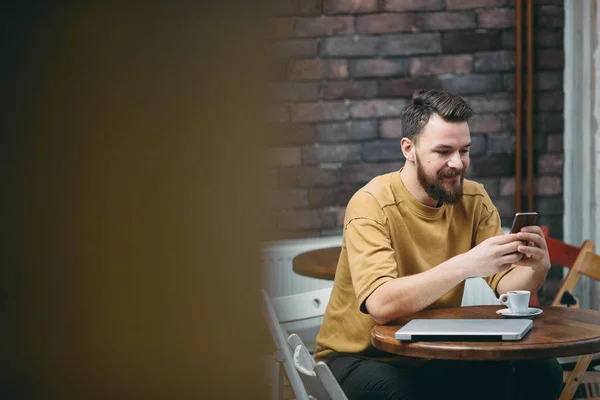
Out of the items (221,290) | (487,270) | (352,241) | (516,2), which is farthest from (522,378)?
(516,2)

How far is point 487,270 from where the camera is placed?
161 cm

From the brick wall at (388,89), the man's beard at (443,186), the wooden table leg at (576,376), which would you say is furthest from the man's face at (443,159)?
the brick wall at (388,89)

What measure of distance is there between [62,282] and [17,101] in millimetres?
72

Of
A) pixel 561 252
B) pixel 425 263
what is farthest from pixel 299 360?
pixel 561 252

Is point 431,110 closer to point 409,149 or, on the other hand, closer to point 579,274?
point 409,149

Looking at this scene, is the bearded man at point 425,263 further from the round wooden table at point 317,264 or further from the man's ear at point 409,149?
the round wooden table at point 317,264

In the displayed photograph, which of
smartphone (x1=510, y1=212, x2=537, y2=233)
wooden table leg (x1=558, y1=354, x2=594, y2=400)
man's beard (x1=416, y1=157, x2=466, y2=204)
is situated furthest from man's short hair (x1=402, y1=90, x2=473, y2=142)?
wooden table leg (x1=558, y1=354, x2=594, y2=400)

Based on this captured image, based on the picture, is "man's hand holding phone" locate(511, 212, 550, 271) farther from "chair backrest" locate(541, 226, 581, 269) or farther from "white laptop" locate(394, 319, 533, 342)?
"chair backrest" locate(541, 226, 581, 269)

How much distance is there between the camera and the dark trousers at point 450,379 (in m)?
1.66

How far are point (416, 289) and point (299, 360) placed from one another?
299 millimetres

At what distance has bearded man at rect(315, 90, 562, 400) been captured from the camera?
164cm

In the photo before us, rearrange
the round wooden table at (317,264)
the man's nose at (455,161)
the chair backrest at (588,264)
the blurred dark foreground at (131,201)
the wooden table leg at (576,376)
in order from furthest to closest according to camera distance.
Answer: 1. the round wooden table at (317,264)
2. the chair backrest at (588,264)
3. the wooden table leg at (576,376)
4. the man's nose at (455,161)
5. the blurred dark foreground at (131,201)

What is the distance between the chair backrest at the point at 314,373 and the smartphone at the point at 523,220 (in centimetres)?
52

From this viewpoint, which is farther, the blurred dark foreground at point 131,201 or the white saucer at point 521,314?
the white saucer at point 521,314
